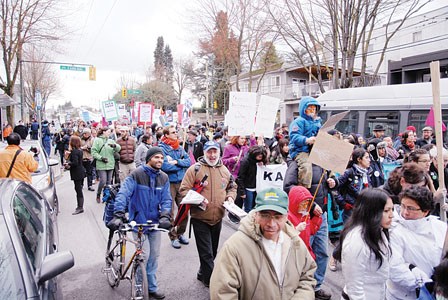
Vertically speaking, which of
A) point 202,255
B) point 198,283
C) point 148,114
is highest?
point 148,114

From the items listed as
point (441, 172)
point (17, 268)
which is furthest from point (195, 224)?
point (441, 172)

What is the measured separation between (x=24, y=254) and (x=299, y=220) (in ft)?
7.96

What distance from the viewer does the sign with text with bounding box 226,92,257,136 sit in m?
7.09

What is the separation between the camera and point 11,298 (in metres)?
2.09

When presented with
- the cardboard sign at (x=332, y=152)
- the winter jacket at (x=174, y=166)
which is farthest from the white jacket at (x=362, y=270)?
the winter jacket at (x=174, y=166)

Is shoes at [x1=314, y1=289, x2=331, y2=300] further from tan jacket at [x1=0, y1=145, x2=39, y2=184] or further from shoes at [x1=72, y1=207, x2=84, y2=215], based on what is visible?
shoes at [x1=72, y1=207, x2=84, y2=215]

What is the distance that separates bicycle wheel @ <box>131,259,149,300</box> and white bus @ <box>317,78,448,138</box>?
9.72 m

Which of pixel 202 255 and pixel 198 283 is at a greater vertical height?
pixel 202 255

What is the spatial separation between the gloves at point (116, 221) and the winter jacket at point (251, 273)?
1882 millimetres

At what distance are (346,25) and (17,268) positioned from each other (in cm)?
1488

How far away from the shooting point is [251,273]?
2.21 m

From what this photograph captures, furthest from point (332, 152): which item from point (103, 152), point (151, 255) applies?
point (103, 152)

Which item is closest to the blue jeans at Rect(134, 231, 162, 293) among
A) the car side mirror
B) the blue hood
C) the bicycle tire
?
the bicycle tire

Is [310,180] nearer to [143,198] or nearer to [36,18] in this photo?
[143,198]
